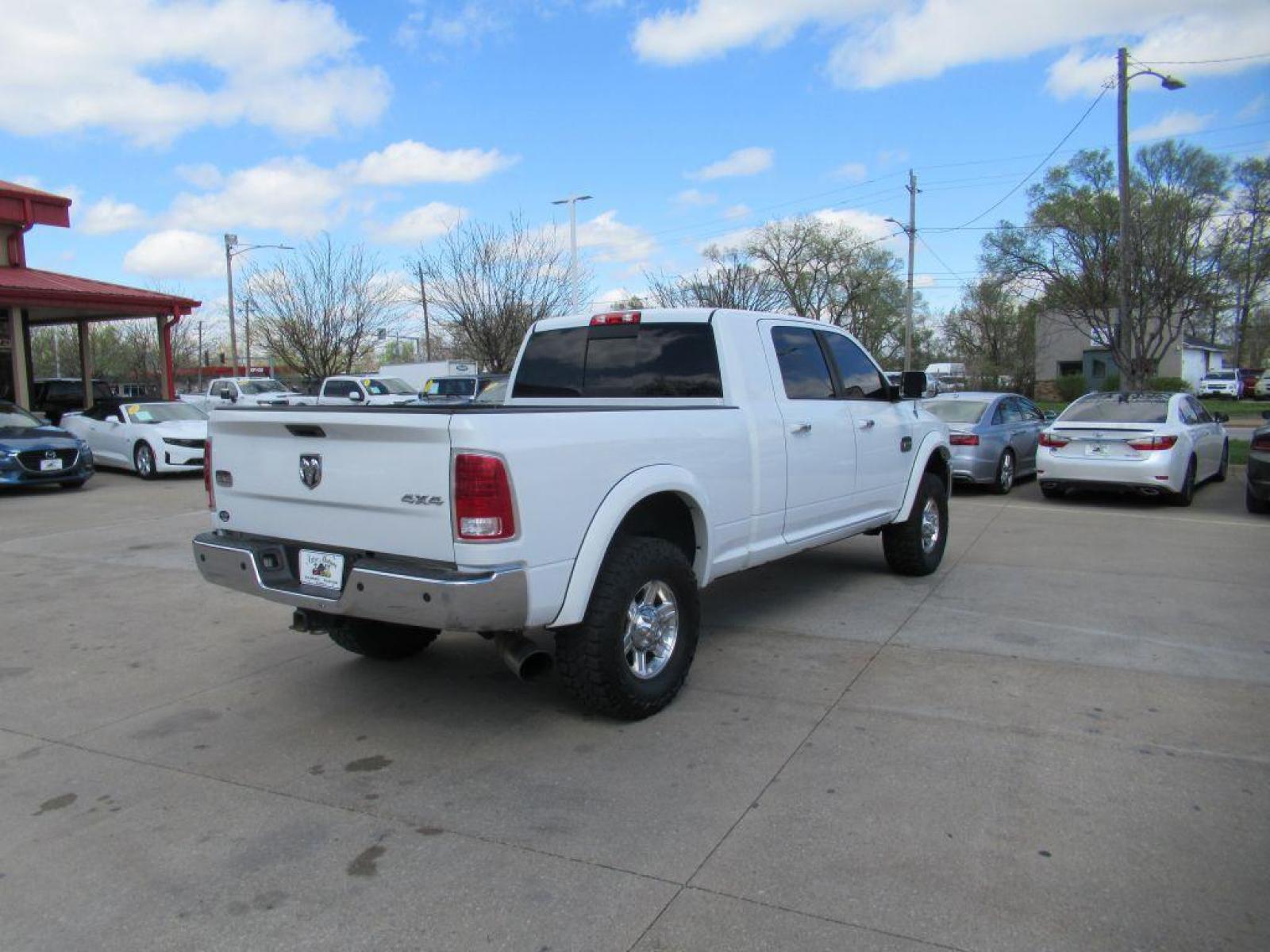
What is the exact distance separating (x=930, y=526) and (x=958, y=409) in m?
6.25

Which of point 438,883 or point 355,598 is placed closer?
point 438,883

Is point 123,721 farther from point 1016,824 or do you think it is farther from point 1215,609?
point 1215,609

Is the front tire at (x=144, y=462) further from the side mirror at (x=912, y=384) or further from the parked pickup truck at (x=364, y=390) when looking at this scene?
the side mirror at (x=912, y=384)

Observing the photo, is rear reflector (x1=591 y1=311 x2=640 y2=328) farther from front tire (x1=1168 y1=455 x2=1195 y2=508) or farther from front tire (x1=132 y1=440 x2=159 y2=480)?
front tire (x1=132 y1=440 x2=159 y2=480)

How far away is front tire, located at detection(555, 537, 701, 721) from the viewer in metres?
4.05

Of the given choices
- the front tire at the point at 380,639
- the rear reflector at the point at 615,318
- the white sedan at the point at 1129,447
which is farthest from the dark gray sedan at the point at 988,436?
the front tire at the point at 380,639

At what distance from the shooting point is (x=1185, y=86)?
60.8 ft

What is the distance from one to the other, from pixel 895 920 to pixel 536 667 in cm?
191

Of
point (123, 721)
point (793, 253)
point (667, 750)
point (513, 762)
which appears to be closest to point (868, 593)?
point (667, 750)

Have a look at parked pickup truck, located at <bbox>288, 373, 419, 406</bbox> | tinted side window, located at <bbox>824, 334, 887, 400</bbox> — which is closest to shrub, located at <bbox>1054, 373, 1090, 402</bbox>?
parked pickup truck, located at <bbox>288, 373, 419, 406</bbox>

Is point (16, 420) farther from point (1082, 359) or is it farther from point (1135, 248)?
point (1082, 359)

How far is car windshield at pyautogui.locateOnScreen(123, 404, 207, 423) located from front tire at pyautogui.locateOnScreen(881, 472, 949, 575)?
13884mm

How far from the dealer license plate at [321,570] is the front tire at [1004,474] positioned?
36.5 feet

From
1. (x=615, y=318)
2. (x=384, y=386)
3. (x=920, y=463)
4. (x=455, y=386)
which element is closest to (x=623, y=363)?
(x=615, y=318)
